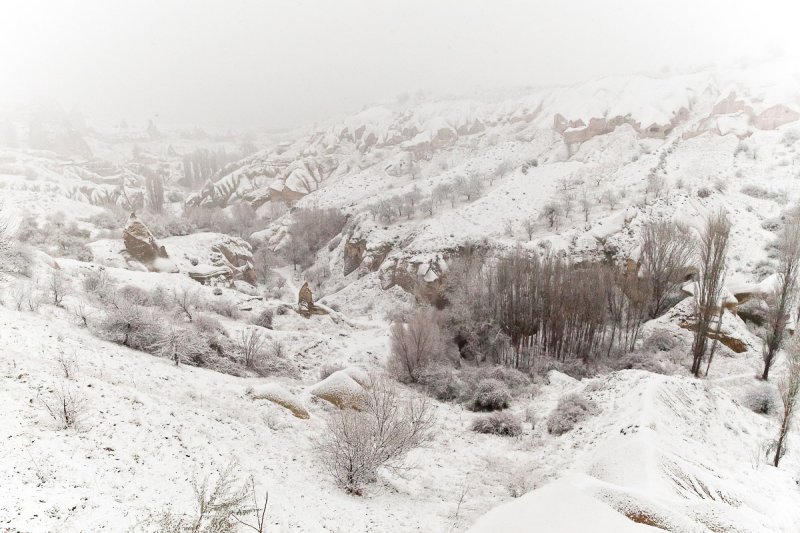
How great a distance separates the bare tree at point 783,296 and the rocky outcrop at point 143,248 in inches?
1723

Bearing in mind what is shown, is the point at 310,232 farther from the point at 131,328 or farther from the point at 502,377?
the point at 131,328

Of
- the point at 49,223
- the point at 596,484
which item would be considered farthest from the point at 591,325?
the point at 49,223

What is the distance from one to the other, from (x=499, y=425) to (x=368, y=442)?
842 centimetres

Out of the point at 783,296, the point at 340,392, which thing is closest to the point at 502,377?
the point at 340,392

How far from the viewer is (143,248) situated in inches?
1404

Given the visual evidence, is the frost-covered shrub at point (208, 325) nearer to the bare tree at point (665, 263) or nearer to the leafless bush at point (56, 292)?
the leafless bush at point (56, 292)

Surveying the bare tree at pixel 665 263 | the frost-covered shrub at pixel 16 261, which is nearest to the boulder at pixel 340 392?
the frost-covered shrub at pixel 16 261

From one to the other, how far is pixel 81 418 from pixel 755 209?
51.0 metres

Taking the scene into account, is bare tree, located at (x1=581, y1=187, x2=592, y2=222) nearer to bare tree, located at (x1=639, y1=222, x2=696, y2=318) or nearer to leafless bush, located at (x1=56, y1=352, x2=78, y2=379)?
bare tree, located at (x1=639, y1=222, x2=696, y2=318)

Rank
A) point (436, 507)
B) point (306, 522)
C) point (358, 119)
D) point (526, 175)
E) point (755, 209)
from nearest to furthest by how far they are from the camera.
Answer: point (306, 522) → point (436, 507) → point (755, 209) → point (526, 175) → point (358, 119)

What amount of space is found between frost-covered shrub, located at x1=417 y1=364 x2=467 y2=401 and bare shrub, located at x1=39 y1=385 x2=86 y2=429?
16.5 meters

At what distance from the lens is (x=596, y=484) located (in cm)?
845

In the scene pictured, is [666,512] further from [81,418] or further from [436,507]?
[81,418]

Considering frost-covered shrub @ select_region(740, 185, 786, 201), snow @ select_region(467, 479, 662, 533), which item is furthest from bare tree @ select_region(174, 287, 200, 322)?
frost-covered shrub @ select_region(740, 185, 786, 201)
